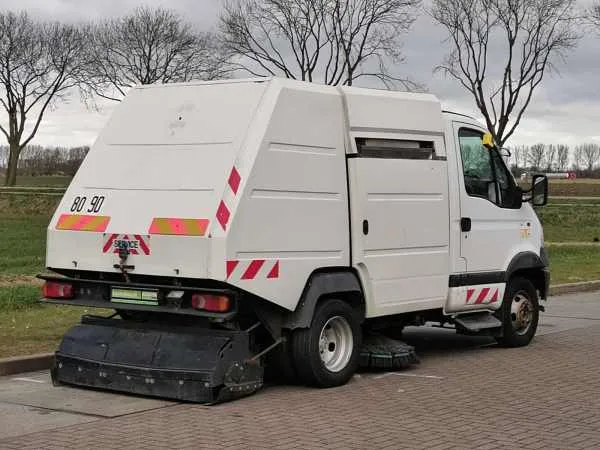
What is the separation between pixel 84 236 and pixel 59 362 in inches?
45.4

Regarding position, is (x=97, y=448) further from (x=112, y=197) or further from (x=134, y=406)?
(x=112, y=197)

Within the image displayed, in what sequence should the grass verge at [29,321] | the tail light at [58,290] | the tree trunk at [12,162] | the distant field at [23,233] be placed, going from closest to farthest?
the tail light at [58,290] < the grass verge at [29,321] < the distant field at [23,233] < the tree trunk at [12,162]

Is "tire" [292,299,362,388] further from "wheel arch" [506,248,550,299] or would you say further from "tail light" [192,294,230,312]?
"wheel arch" [506,248,550,299]

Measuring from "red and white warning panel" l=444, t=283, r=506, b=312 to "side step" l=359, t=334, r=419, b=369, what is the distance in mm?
763

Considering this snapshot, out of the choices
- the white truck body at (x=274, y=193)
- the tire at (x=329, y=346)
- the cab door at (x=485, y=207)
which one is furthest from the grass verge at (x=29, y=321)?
the cab door at (x=485, y=207)

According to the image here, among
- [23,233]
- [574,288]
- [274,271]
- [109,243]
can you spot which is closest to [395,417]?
[274,271]

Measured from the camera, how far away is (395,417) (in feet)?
24.9

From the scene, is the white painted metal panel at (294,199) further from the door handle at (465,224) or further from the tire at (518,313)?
the tire at (518,313)

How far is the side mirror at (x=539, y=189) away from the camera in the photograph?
10932 mm

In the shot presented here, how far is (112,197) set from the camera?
8625 mm

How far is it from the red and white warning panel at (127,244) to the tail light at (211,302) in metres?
0.62

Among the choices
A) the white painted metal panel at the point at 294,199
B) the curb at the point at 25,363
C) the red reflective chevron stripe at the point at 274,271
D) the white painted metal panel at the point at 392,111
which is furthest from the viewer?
the curb at the point at 25,363

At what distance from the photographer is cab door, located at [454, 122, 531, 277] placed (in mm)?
10273

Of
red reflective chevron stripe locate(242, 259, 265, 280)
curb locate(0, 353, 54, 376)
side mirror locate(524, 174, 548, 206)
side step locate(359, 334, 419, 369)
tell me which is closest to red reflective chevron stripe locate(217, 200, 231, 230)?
red reflective chevron stripe locate(242, 259, 265, 280)
